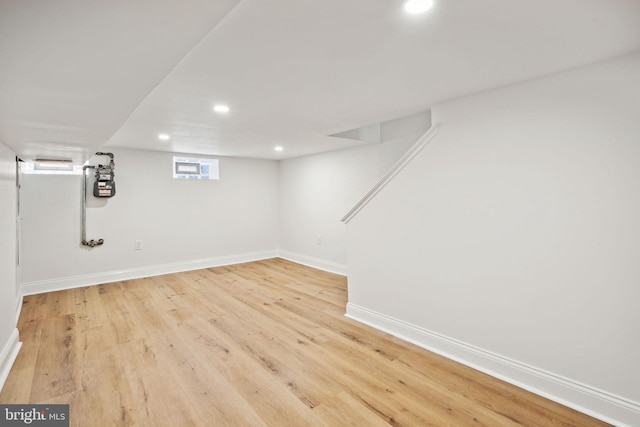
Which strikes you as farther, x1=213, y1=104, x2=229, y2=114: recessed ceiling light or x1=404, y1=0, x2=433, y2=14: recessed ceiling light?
x1=213, y1=104, x2=229, y2=114: recessed ceiling light

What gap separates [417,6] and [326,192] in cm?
404

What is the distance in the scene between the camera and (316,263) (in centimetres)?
542

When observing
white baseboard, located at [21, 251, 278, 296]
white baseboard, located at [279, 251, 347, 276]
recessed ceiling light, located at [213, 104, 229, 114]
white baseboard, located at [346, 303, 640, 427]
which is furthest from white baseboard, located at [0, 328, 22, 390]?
white baseboard, located at [279, 251, 347, 276]

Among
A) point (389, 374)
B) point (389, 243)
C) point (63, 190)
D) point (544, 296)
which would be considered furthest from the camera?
point (63, 190)

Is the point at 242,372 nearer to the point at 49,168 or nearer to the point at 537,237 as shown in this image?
the point at 537,237

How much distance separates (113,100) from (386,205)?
2.24 meters

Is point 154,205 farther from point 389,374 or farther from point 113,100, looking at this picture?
point 389,374

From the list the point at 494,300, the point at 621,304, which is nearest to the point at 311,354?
the point at 494,300

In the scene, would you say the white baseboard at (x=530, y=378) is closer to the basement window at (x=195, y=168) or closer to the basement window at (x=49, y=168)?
the basement window at (x=195, y=168)

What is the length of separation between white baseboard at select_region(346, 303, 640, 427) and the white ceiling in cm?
196

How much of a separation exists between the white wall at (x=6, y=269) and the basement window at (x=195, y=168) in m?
2.50

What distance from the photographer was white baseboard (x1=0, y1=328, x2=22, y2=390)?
207 cm

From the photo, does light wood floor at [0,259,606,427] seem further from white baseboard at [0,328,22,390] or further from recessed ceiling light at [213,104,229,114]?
recessed ceiling light at [213,104,229,114]

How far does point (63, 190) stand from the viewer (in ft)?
13.7
